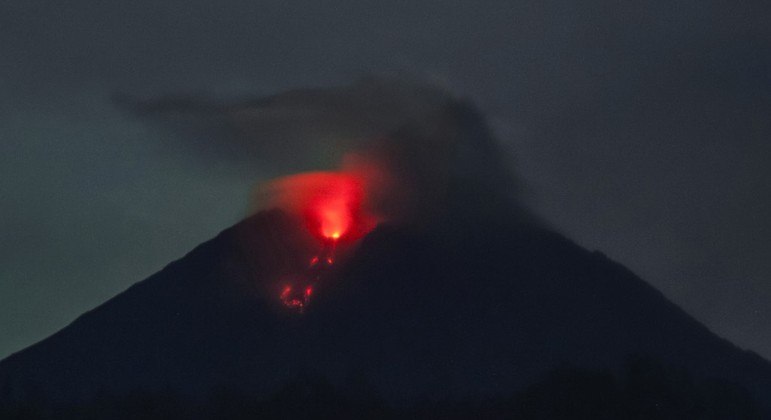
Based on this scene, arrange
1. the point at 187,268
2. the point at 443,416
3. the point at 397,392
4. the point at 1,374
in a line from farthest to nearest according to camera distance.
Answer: the point at 187,268 < the point at 1,374 < the point at 397,392 < the point at 443,416

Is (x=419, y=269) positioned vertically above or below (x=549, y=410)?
above

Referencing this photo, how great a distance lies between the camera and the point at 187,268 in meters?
157

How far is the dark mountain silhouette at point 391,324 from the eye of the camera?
128 metres

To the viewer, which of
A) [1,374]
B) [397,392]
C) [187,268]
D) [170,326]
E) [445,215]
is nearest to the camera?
[397,392]

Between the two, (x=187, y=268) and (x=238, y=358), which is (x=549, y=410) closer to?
(x=238, y=358)

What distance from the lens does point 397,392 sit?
403 feet

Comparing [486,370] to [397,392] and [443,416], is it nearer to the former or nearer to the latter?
[397,392]

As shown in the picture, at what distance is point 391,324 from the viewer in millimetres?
139875

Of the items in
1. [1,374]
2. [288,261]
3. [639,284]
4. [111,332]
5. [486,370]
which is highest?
[639,284]

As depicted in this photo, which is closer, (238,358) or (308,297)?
(238,358)

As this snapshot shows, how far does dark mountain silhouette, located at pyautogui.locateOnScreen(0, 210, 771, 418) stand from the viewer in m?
128

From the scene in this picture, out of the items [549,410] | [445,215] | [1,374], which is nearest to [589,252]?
[445,215]

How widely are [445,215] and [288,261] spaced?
2452cm

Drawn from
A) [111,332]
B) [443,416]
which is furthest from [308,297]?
[443,416]
